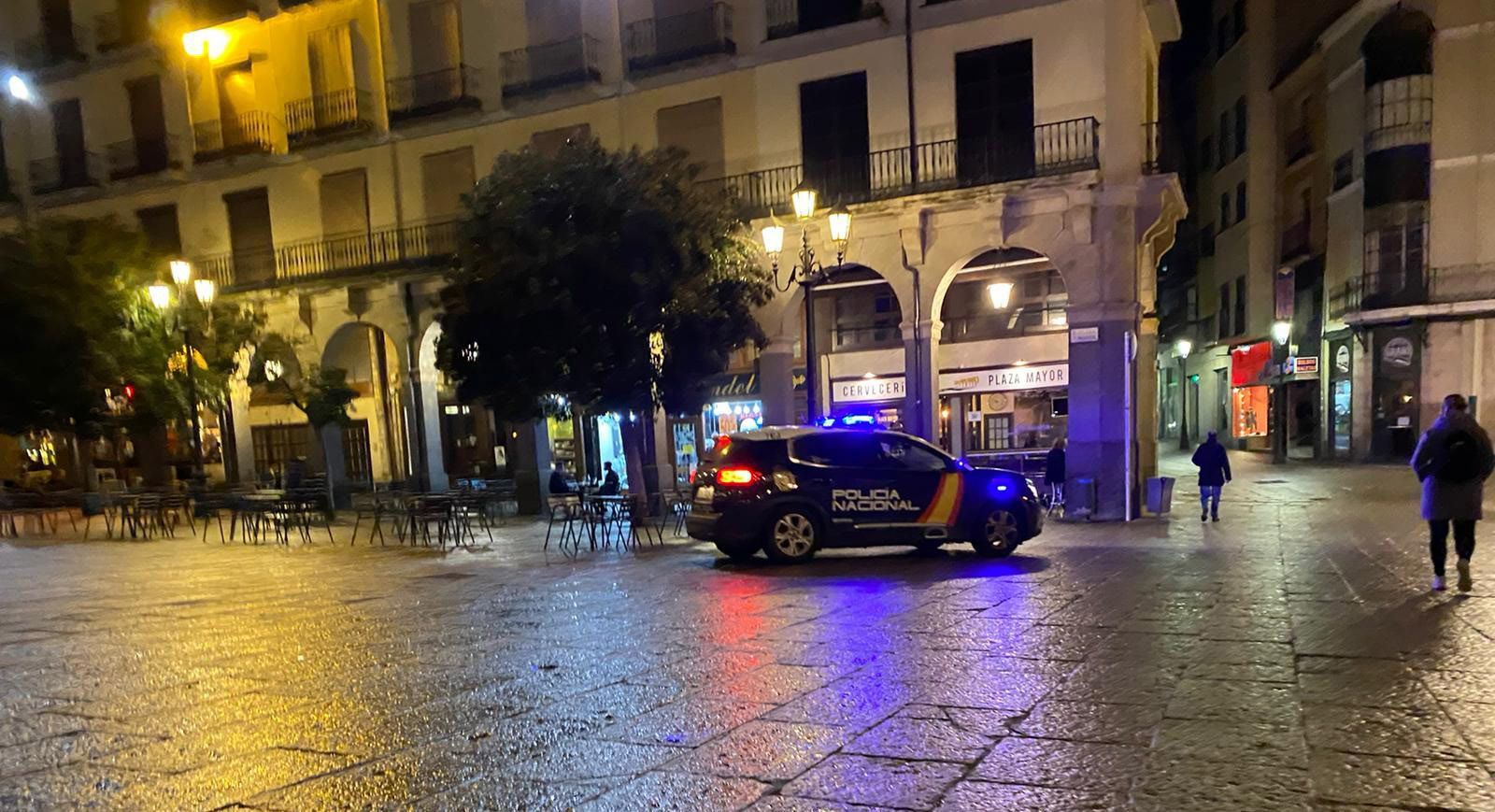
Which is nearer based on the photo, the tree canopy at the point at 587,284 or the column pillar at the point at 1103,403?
the tree canopy at the point at 587,284

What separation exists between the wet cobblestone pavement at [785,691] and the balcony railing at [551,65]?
1212 cm

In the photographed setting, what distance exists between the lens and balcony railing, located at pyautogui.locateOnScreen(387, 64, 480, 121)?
19.1 metres

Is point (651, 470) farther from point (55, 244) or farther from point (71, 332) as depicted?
point (55, 244)

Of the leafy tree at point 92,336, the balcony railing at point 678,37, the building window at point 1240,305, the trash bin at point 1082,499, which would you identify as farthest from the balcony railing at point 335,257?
the building window at point 1240,305

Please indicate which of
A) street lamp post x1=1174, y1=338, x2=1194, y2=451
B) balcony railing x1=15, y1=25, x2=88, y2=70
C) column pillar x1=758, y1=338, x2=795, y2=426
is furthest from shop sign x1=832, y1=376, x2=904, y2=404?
balcony railing x1=15, y1=25, x2=88, y2=70

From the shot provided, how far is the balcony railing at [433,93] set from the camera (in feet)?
62.7

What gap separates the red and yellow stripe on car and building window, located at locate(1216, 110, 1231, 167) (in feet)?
97.2

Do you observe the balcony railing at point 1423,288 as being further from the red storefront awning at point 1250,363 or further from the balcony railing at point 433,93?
the balcony railing at point 433,93

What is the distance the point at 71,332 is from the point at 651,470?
44.8 feet

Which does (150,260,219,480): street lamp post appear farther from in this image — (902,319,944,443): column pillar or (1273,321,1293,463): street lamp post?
(1273,321,1293,463): street lamp post

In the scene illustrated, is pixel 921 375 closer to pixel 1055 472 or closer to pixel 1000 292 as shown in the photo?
pixel 1055 472

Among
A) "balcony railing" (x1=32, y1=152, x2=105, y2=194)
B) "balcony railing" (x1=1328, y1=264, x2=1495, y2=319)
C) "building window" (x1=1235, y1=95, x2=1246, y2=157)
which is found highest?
"building window" (x1=1235, y1=95, x2=1246, y2=157)

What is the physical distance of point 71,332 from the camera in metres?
18.6

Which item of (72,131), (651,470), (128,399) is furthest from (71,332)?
(651,470)
